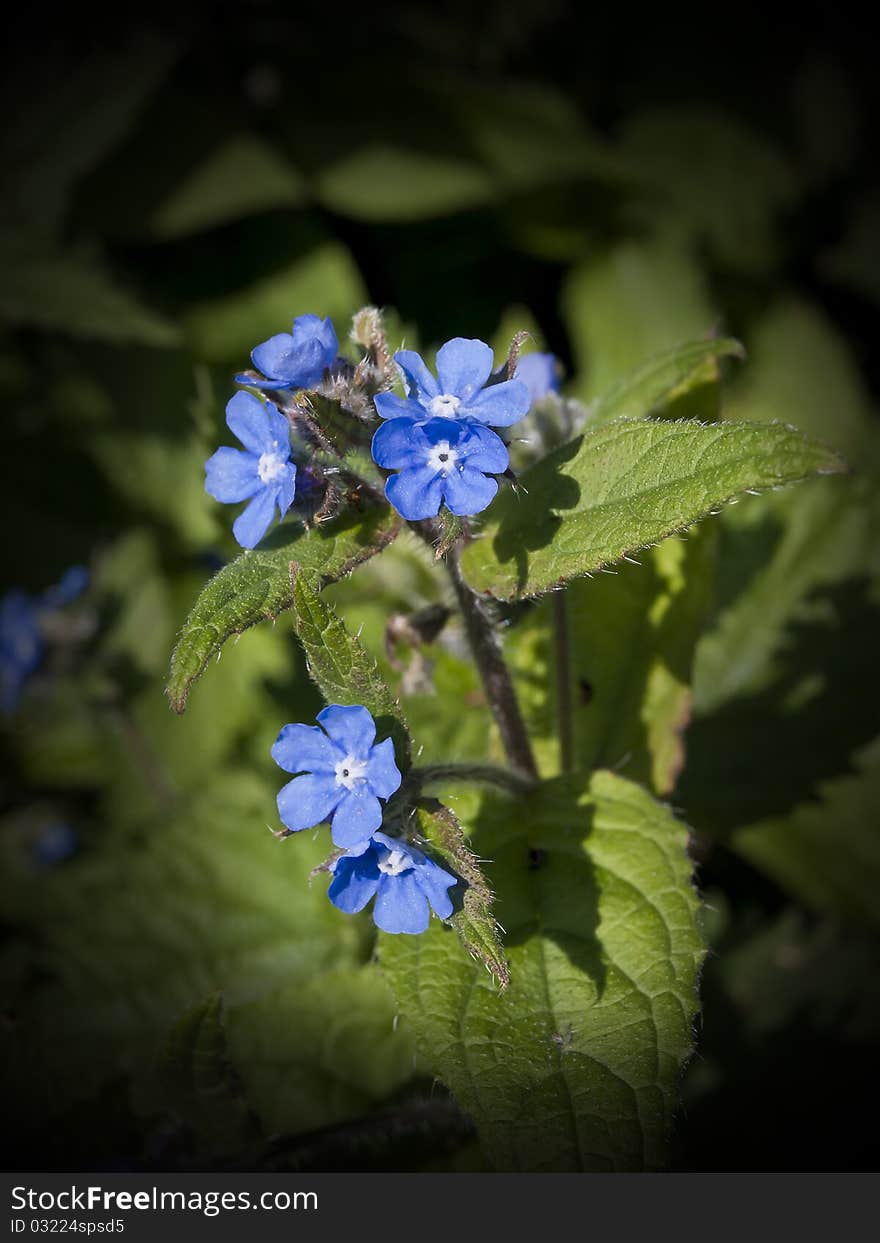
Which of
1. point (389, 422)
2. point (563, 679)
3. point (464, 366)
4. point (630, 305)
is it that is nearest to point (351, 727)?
point (389, 422)

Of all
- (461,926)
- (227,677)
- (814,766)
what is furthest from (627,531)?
(227,677)

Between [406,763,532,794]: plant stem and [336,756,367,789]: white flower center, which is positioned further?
[406,763,532,794]: plant stem

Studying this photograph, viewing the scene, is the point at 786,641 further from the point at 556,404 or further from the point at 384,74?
the point at 384,74

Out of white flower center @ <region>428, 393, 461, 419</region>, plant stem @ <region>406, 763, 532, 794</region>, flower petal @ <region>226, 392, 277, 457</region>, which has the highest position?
flower petal @ <region>226, 392, 277, 457</region>

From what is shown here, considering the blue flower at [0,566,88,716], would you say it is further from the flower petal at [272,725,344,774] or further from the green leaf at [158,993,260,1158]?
the flower petal at [272,725,344,774]

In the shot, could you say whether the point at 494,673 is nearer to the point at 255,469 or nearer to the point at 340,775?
the point at 340,775

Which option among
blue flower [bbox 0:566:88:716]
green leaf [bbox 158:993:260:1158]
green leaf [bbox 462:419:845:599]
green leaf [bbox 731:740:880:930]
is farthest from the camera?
blue flower [bbox 0:566:88:716]

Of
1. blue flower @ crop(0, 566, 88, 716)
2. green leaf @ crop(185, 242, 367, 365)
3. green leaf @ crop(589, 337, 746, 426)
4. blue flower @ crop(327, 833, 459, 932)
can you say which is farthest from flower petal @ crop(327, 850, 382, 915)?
green leaf @ crop(185, 242, 367, 365)

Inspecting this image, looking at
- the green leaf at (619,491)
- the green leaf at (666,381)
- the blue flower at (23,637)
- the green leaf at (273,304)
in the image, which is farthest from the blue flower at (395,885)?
the green leaf at (273,304)
